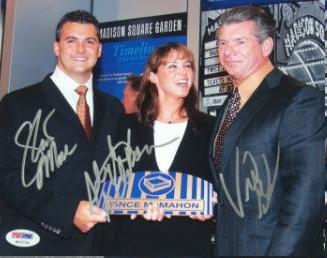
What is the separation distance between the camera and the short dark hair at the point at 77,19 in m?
1.99

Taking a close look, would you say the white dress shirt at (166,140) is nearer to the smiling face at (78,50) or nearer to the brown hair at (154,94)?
the brown hair at (154,94)

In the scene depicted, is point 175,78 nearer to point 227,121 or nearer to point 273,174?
point 227,121

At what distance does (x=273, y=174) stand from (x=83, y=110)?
0.78 m

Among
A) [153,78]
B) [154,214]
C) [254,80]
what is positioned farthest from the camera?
[153,78]

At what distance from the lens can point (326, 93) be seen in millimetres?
1820

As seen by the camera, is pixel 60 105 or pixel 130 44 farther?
pixel 130 44

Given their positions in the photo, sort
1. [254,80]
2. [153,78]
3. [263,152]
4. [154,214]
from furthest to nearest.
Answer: [153,78] → [154,214] → [254,80] → [263,152]

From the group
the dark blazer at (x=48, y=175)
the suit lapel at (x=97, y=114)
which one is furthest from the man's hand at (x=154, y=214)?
the suit lapel at (x=97, y=114)

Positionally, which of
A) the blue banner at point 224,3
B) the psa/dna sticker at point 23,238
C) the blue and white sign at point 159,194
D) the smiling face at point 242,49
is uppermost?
the blue banner at point 224,3

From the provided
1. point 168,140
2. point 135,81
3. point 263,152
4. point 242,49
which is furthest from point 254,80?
point 135,81

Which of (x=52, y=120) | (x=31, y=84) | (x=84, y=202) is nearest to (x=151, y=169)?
(x=84, y=202)
